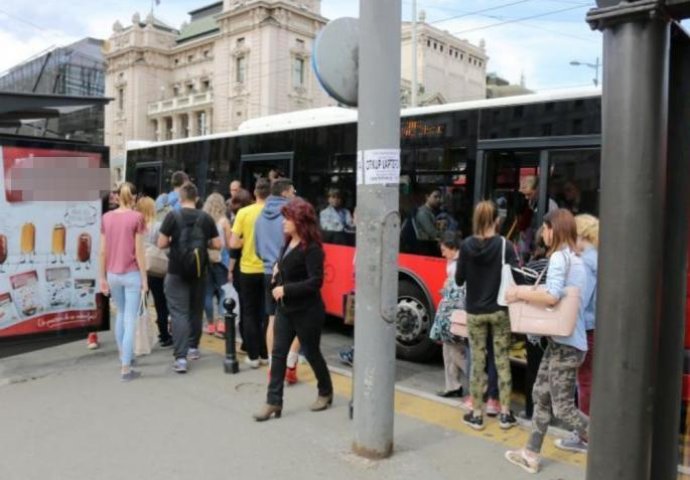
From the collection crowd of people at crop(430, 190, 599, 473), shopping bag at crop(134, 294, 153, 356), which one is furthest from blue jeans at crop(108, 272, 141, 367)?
crowd of people at crop(430, 190, 599, 473)

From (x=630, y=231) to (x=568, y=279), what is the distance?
6.35ft

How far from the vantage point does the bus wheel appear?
6754 mm

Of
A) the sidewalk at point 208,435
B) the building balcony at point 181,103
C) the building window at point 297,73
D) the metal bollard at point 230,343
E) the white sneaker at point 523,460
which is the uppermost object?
the building window at point 297,73

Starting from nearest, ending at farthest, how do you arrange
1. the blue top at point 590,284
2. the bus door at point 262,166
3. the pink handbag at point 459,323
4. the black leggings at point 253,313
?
1. the blue top at point 590,284
2. the pink handbag at point 459,323
3. the black leggings at point 253,313
4. the bus door at point 262,166

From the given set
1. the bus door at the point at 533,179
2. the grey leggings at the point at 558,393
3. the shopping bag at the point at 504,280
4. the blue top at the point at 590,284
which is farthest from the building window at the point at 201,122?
the grey leggings at the point at 558,393

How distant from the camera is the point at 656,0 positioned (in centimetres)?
208

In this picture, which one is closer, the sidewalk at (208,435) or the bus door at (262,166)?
the sidewalk at (208,435)

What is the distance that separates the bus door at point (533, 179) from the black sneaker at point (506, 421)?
5.51 feet

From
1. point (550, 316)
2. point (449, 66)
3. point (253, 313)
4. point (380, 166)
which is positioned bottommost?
point (253, 313)

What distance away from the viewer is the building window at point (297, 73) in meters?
67.3

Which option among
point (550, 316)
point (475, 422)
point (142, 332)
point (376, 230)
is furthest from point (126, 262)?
point (550, 316)

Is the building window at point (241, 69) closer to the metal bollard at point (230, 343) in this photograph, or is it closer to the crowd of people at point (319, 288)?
the crowd of people at point (319, 288)

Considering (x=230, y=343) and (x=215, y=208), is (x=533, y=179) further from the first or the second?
(x=215, y=208)

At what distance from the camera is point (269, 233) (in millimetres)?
5973
